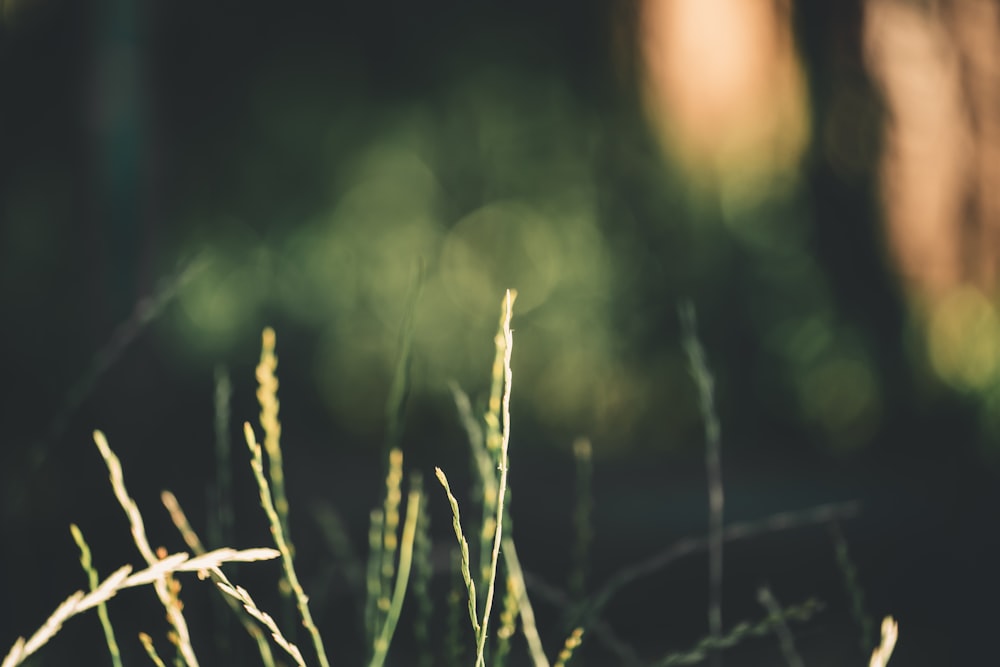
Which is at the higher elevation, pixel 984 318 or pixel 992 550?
pixel 984 318

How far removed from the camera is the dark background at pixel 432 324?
1.59 meters

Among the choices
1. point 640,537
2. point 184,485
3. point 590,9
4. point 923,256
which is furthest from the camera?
point 590,9

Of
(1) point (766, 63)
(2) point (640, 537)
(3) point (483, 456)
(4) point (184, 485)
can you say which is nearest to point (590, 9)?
(1) point (766, 63)

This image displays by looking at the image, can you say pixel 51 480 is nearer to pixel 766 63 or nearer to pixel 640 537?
pixel 640 537

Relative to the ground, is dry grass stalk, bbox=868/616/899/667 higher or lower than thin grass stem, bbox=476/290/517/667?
lower

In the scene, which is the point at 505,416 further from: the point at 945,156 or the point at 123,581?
the point at 945,156

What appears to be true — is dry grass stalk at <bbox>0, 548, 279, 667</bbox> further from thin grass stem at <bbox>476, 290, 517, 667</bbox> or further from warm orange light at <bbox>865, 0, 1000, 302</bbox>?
warm orange light at <bbox>865, 0, 1000, 302</bbox>

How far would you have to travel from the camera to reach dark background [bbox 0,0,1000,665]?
159 centimetres

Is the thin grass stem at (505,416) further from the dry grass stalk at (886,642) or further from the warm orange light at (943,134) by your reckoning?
the warm orange light at (943,134)

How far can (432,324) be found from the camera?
407 centimetres

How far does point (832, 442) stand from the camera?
3.02 metres

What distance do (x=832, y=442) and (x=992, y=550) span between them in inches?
59.5

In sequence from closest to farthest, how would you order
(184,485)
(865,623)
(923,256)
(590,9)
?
(865,623), (184,485), (923,256), (590,9)

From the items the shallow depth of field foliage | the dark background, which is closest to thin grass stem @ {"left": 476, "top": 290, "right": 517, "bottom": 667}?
the shallow depth of field foliage
